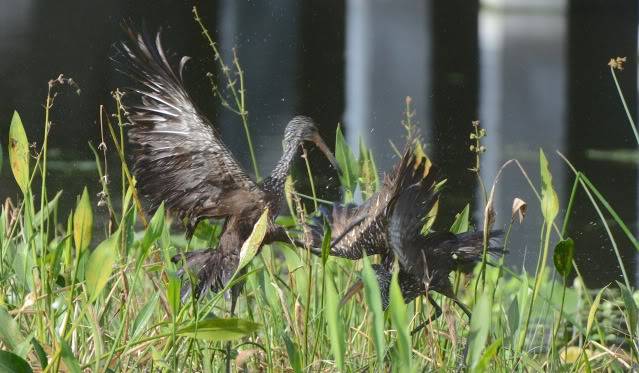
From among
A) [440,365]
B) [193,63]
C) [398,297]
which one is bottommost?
[440,365]

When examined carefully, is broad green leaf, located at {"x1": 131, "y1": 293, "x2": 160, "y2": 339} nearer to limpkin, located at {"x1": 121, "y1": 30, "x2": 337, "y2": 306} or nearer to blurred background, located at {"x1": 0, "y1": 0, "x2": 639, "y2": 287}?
limpkin, located at {"x1": 121, "y1": 30, "x2": 337, "y2": 306}

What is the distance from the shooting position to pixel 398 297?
0.64 m

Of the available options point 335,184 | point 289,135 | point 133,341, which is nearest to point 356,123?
point 335,184

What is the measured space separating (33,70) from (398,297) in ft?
5.66

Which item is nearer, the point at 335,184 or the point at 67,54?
the point at 335,184

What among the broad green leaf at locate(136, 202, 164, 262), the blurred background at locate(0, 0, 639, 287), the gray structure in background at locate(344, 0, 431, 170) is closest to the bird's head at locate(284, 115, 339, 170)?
the broad green leaf at locate(136, 202, 164, 262)

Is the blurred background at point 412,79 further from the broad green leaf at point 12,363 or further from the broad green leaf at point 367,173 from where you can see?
the broad green leaf at point 12,363

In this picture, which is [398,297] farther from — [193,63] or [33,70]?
[33,70]

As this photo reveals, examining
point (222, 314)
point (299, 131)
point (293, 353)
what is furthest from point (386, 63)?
point (293, 353)

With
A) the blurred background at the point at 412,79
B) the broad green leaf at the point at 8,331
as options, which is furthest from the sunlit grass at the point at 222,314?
the blurred background at the point at 412,79

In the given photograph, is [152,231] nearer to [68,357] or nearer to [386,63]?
[68,357]

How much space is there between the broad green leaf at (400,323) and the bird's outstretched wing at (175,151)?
0.80 feet

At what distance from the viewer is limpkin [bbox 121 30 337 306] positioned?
844 millimetres

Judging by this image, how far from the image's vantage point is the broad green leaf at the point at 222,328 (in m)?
0.70
